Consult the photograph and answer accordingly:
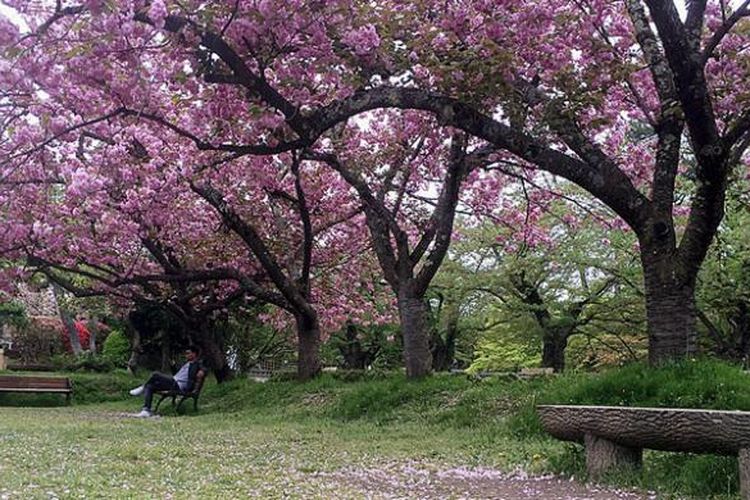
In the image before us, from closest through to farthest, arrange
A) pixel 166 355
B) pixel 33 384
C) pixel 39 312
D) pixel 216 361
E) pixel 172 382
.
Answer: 1. pixel 172 382
2. pixel 33 384
3. pixel 216 361
4. pixel 166 355
5. pixel 39 312

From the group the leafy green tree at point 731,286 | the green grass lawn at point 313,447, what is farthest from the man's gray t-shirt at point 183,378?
the leafy green tree at point 731,286

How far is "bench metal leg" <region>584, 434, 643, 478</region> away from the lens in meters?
4.94

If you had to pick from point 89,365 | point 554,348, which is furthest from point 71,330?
point 554,348

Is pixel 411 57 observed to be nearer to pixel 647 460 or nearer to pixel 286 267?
pixel 647 460

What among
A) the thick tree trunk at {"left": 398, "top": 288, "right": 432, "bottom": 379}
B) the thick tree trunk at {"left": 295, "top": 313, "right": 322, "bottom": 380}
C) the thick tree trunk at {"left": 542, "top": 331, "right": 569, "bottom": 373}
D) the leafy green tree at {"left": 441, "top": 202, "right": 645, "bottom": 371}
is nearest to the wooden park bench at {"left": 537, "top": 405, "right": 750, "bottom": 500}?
the thick tree trunk at {"left": 398, "top": 288, "right": 432, "bottom": 379}

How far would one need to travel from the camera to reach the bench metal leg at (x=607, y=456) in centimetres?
494

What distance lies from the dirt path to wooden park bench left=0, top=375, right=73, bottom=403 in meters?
11.5

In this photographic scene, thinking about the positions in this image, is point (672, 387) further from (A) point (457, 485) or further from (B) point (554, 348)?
(B) point (554, 348)

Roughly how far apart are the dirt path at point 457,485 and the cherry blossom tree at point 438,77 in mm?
2593

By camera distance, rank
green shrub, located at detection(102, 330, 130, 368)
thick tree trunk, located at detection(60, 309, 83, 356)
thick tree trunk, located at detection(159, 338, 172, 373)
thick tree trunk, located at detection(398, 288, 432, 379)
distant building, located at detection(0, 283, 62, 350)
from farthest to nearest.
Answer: distant building, located at detection(0, 283, 62, 350), thick tree trunk, located at detection(60, 309, 83, 356), green shrub, located at detection(102, 330, 130, 368), thick tree trunk, located at detection(159, 338, 172, 373), thick tree trunk, located at detection(398, 288, 432, 379)

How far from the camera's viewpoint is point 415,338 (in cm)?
1126

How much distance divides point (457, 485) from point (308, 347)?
9135 mm

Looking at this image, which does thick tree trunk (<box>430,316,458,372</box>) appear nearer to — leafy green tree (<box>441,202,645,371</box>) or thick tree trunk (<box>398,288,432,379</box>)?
leafy green tree (<box>441,202,645,371</box>)

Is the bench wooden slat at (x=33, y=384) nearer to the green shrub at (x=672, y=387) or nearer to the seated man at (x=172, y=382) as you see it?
the seated man at (x=172, y=382)
